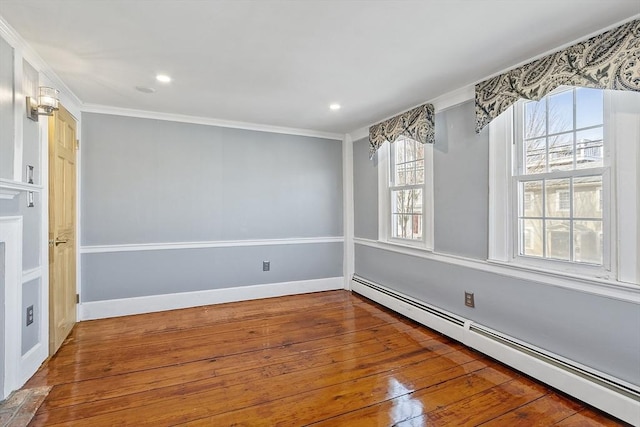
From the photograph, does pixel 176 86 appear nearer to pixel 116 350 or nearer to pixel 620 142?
pixel 116 350

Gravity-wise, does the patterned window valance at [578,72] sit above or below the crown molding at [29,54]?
below

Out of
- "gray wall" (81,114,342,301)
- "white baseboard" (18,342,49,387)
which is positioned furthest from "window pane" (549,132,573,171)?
"white baseboard" (18,342,49,387)

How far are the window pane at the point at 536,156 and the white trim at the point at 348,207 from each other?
2.51 m

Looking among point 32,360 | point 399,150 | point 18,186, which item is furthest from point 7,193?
point 399,150

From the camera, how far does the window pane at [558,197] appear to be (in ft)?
7.20

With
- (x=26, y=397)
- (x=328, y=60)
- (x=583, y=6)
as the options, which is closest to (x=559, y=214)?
(x=583, y=6)

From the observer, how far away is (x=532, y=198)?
95.4 inches

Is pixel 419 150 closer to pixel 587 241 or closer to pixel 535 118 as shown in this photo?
pixel 535 118

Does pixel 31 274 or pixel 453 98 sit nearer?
pixel 31 274

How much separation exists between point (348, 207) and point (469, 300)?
227cm

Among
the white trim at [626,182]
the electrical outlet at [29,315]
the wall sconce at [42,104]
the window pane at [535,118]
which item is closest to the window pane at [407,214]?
the window pane at [535,118]

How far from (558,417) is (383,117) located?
10.3 feet

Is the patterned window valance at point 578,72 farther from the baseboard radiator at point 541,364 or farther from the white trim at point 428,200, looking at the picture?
the baseboard radiator at point 541,364

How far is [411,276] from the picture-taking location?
11.6ft
